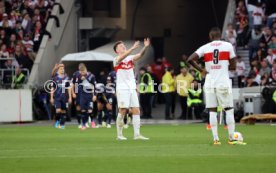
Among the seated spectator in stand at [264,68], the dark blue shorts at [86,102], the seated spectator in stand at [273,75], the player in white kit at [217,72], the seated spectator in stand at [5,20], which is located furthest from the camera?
the seated spectator in stand at [5,20]

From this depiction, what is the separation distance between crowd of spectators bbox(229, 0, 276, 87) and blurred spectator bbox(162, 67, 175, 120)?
2589 mm

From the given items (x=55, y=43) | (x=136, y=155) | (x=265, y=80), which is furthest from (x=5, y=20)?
(x=136, y=155)

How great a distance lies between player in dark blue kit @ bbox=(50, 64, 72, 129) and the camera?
1228 inches

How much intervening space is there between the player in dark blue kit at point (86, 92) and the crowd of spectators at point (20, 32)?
8178 mm

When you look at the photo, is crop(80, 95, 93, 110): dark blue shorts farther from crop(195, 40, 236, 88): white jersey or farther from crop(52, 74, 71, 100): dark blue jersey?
crop(195, 40, 236, 88): white jersey

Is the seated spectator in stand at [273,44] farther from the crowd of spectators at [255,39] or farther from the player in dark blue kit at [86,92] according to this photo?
the player in dark blue kit at [86,92]

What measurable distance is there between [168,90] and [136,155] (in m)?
21.7

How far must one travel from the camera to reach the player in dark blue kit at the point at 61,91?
3119 cm

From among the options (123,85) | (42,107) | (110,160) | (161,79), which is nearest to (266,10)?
(161,79)

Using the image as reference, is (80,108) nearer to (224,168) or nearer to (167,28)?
(224,168)

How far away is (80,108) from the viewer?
3127 cm

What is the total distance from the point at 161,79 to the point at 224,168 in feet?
93.3

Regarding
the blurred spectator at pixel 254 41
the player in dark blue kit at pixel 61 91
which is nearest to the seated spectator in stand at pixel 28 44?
the blurred spectator at pixel 254 41

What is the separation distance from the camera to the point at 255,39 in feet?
126
